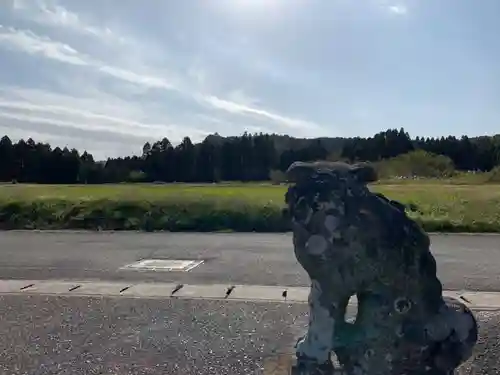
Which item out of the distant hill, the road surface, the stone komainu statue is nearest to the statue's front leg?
the stone komainu statue

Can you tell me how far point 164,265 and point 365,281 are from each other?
281 inches

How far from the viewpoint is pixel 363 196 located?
1.90 m

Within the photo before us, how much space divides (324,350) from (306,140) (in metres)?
33.5

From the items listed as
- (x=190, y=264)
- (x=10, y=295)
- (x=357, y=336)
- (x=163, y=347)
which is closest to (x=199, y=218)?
(x=190, y=264)

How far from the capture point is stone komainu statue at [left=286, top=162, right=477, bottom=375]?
1.86 metres

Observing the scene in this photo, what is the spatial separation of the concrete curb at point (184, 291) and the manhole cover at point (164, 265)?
129cm

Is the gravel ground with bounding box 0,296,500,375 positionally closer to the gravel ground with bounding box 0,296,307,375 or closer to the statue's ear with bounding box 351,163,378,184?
the gravel ground with bounding box 0,296,307,375

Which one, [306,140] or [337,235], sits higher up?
[306,140]

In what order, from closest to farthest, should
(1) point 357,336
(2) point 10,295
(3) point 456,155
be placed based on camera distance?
(1) point 357,336, (2) point 10,295, (3) point 456,155

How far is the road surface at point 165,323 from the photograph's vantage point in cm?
407

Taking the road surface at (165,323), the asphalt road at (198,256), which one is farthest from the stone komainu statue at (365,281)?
the asphalt road at (198,256)

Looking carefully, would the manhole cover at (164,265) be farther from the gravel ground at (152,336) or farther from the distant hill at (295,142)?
the distant hill at (295,142)

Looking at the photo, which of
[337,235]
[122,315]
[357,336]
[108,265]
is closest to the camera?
[337,235]

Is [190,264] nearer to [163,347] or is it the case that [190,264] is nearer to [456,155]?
[163,347]
